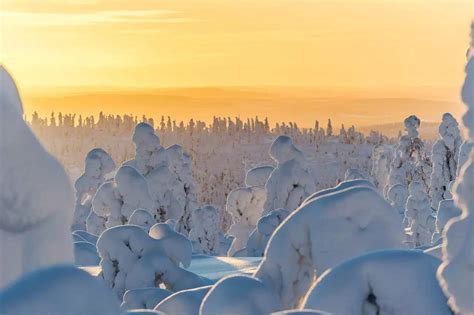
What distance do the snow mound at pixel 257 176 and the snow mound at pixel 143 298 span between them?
1165 inches

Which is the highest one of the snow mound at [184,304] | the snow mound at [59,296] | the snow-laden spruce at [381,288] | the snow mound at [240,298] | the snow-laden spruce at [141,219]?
the snow mound at [59,296]

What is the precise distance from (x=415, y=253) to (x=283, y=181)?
99.4ft

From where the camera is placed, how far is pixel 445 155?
190 ft

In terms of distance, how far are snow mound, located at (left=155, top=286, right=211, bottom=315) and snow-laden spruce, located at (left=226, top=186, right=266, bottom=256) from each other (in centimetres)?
3263

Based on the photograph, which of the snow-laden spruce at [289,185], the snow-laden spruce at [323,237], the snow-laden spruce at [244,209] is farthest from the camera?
the snow-laden spruce at [244,209]

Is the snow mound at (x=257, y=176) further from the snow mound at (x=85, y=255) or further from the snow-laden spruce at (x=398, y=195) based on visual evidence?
the snow-laden spruce at (x=398, y=195)

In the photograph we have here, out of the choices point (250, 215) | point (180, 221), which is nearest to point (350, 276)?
point (250, 215)

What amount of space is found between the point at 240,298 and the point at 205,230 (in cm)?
4358

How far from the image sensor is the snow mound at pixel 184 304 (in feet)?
40.7

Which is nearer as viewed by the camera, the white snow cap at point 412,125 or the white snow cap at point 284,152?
the white snow cap at point 284,152

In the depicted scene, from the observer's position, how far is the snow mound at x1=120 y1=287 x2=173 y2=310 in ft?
55.5

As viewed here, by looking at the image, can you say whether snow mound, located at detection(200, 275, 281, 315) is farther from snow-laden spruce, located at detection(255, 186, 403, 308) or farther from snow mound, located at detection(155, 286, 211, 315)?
snow mound, located at detection(155, 286, 211, 315)

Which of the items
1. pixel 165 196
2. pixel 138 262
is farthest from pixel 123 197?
pixel 138 262

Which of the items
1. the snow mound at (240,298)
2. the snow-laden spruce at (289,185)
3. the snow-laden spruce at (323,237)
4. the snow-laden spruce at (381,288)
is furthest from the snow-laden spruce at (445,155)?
the snow-laden spruce at (381,288)
